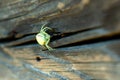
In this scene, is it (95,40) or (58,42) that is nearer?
(95,40)

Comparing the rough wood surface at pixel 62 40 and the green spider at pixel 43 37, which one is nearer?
the rough wood surface at pixel 62 40

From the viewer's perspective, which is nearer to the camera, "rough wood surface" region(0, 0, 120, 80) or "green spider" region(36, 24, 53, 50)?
"rough wood surface" region(0, 0, 120, 80)

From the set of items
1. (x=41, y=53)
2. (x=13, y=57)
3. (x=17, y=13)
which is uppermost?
(x=17, y=13)

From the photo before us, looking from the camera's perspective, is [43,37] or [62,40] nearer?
[62,40]

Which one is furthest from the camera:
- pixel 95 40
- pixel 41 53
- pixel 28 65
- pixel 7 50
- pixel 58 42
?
pixel 7 50

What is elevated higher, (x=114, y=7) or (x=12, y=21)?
(x=114, y=7)

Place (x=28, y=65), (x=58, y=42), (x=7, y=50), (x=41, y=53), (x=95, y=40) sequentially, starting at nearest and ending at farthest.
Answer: (x=95, y=40) → (x=58, y=42) → (x=41, y=53) → (x=28, y=65) → (x=7, y=50)

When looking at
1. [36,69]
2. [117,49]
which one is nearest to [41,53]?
[36,69]

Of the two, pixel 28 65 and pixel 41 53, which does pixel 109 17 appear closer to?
pixel 41 53
